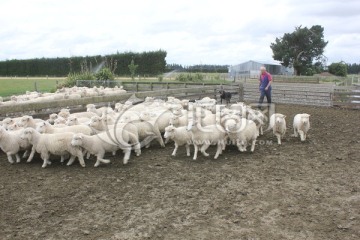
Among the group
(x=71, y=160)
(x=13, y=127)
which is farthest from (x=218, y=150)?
(x=13, y=127)

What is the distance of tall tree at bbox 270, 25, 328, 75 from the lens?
59500 mm

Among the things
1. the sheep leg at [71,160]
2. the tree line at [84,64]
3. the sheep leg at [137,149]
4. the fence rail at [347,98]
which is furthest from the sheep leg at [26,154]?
the tree line at [84,64]

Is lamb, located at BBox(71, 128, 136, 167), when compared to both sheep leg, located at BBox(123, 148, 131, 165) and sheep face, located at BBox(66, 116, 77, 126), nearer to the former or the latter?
sheep leg, located at BBox(123, 148, 131, 165)

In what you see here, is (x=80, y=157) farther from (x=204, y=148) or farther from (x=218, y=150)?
(x=218, y=150)

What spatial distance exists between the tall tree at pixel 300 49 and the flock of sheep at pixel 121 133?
175 ft

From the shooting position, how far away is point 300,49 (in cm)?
5997

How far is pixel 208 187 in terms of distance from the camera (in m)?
6.07

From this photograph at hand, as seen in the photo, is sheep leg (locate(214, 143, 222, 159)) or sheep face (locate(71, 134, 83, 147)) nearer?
sheep face (locate(71, 134, 83, 147))

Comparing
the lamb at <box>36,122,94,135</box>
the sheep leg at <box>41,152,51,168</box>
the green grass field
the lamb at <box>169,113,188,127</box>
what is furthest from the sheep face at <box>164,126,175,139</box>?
the green grass field

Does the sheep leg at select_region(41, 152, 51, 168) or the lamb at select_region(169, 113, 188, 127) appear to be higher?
the lamb at select_region(169, 113, 188, 127)

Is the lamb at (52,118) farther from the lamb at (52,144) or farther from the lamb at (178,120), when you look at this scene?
the lamb at (178,120)

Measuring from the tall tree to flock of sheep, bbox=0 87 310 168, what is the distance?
2103 inches

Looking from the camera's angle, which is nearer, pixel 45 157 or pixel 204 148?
pixel 45 157

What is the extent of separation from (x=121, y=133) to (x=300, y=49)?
191 feet
